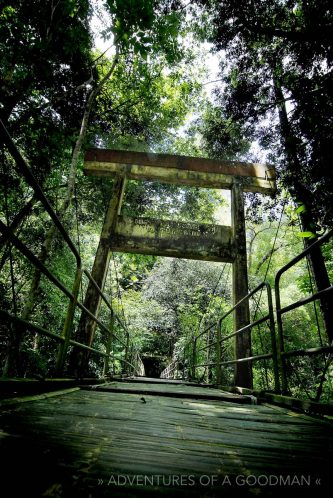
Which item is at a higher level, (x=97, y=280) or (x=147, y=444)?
(x=97, y=280)

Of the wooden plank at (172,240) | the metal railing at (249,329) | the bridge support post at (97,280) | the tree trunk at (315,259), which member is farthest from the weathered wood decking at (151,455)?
the wooden plank at (172,240)

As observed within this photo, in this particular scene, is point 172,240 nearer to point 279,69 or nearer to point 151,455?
point 279,69

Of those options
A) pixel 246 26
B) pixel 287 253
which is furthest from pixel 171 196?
pixel 287 253

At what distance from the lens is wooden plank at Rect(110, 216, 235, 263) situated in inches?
221

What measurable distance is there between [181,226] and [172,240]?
41 cm

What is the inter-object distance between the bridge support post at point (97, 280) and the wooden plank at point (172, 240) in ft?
0.51

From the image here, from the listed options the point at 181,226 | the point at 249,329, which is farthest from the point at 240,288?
the point at 181,226

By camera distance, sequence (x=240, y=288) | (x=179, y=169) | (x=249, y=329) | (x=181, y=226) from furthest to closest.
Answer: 1. (x=179, y=169)
2. (x=181, y=226)
3. (x=240, y=288)
4. (x=249, y=329)

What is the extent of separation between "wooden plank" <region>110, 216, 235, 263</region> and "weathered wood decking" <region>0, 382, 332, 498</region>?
426cm

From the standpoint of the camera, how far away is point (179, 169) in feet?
20.3

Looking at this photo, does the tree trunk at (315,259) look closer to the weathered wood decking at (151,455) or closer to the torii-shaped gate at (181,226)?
the torii-shaped gate at (181,226)

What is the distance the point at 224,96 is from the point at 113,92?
385cm

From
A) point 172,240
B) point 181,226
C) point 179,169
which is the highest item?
point 179,169

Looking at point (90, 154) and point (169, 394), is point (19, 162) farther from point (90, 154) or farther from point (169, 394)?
point (90, 154)
